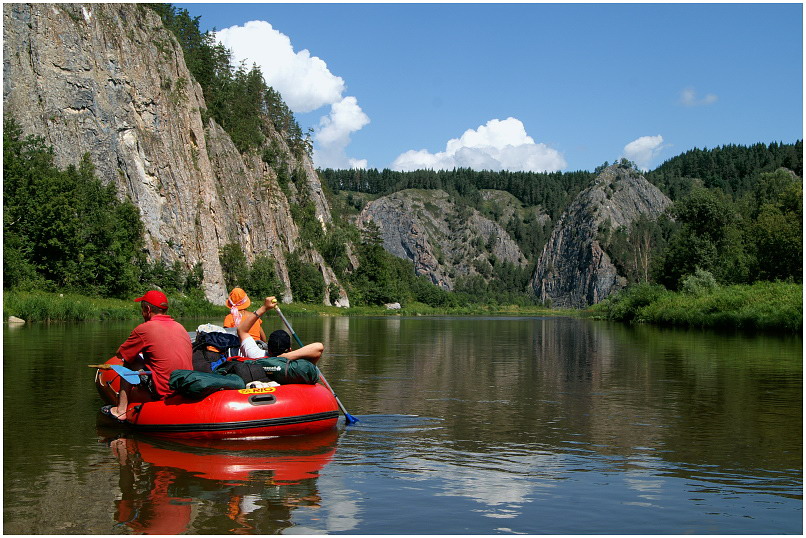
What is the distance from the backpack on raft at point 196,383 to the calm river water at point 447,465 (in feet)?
2.33

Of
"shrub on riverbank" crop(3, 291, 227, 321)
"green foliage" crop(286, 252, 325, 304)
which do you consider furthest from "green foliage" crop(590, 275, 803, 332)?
"green foliage" crop(286, 252, 325, 304)

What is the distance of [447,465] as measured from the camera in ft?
32.7

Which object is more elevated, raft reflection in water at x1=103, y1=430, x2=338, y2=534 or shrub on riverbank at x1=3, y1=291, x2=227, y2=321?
shrub on riverbank at x1=3, y1=291, x2=227, y2=321

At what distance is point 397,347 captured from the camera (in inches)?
1239

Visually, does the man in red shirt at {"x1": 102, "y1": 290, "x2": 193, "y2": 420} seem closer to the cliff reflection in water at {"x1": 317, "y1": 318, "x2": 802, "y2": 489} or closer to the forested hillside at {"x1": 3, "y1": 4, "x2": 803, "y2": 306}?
the cliff reflection in water at {"x1": 317, "y1": 318, "x2": 802, "y2": 489}

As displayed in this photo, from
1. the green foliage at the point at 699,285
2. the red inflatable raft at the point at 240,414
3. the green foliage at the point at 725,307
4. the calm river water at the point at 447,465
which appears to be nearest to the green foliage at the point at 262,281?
the green foliage at the point at 725,307

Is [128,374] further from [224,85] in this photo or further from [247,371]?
[224,85]

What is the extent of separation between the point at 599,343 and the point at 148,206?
149 ft

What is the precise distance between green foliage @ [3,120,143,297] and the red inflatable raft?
4388cm

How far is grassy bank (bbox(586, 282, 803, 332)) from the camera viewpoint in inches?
1532

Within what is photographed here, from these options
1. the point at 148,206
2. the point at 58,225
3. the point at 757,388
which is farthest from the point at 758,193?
the point at 757,388

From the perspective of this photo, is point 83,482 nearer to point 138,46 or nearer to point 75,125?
point 75,125

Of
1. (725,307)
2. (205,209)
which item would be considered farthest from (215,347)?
(205,209)

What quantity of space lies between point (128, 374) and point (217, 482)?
3.62m
